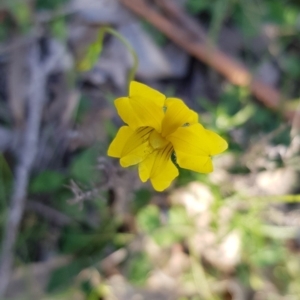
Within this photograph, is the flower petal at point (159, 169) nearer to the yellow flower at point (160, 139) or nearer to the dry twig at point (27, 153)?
the yellow flower at point (160, 139)

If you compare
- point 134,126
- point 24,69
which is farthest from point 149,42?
point 134,126

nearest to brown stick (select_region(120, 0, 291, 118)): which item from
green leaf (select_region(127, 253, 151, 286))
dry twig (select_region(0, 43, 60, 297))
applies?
dry twig (select_region(0, 43, 60, 297))

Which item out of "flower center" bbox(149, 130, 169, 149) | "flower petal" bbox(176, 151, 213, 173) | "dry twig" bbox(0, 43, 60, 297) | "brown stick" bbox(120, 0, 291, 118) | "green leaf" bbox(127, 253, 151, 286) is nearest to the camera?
"flower petal" bbox(176, 151, 213, 173)

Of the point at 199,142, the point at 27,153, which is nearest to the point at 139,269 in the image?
the point at 27,153

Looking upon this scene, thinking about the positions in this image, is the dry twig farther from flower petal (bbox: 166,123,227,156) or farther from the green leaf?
flower petal (bbox: 166,123,227,156)

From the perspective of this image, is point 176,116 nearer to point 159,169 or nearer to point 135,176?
point 159,169

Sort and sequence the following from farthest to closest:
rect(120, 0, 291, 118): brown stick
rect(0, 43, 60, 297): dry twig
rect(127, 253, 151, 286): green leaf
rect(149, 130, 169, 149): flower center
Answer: rect(120, 0, 291, 118): brown stick
rect(127, 253, 151, 286): green leaf
rect(0, 43, 60, 297): dry twig
rect(149, 130, 169, 149): flower center
